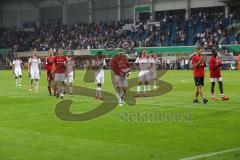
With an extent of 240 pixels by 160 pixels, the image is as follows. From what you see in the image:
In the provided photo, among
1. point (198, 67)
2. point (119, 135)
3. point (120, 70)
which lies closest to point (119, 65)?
point (120, 70)

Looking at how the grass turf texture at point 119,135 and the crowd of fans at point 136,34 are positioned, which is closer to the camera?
the grass turf texture at point 119,135

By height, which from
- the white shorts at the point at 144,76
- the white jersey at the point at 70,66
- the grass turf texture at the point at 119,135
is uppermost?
the white jersey at the point at 70,66

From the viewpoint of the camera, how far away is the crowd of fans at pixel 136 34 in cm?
6762

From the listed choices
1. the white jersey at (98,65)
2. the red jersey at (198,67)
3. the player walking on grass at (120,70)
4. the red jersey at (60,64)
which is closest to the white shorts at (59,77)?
the red jersey at (60,64)

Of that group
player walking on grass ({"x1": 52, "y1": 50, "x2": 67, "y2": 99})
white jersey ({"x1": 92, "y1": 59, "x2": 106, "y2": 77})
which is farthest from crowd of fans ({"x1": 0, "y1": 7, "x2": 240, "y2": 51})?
white jersey ({"x1": 92, "y1": 59, "x2": 106, "y2": 77})

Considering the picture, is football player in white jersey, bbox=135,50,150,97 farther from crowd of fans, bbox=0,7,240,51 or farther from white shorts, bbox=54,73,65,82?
crowd of fans, bbox=0,7,240,51

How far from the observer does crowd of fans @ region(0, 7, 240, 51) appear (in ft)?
222

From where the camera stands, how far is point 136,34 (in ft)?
255

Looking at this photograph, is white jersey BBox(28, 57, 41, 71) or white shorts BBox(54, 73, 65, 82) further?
white jersey BBox(28, 57, 41, 71)

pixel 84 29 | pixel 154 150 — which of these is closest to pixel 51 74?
pixel 154 150

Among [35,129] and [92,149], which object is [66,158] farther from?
[35,129]

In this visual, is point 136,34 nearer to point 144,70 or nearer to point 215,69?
point 144,70

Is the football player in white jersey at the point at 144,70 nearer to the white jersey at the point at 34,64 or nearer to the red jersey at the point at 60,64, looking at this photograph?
the red jersey at the point at 60,64

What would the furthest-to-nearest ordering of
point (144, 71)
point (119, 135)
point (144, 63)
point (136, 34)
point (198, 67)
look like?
point (136, 34)
point (144, 63)
point (144, 71)
point (198, 67)
point (119, 135)
